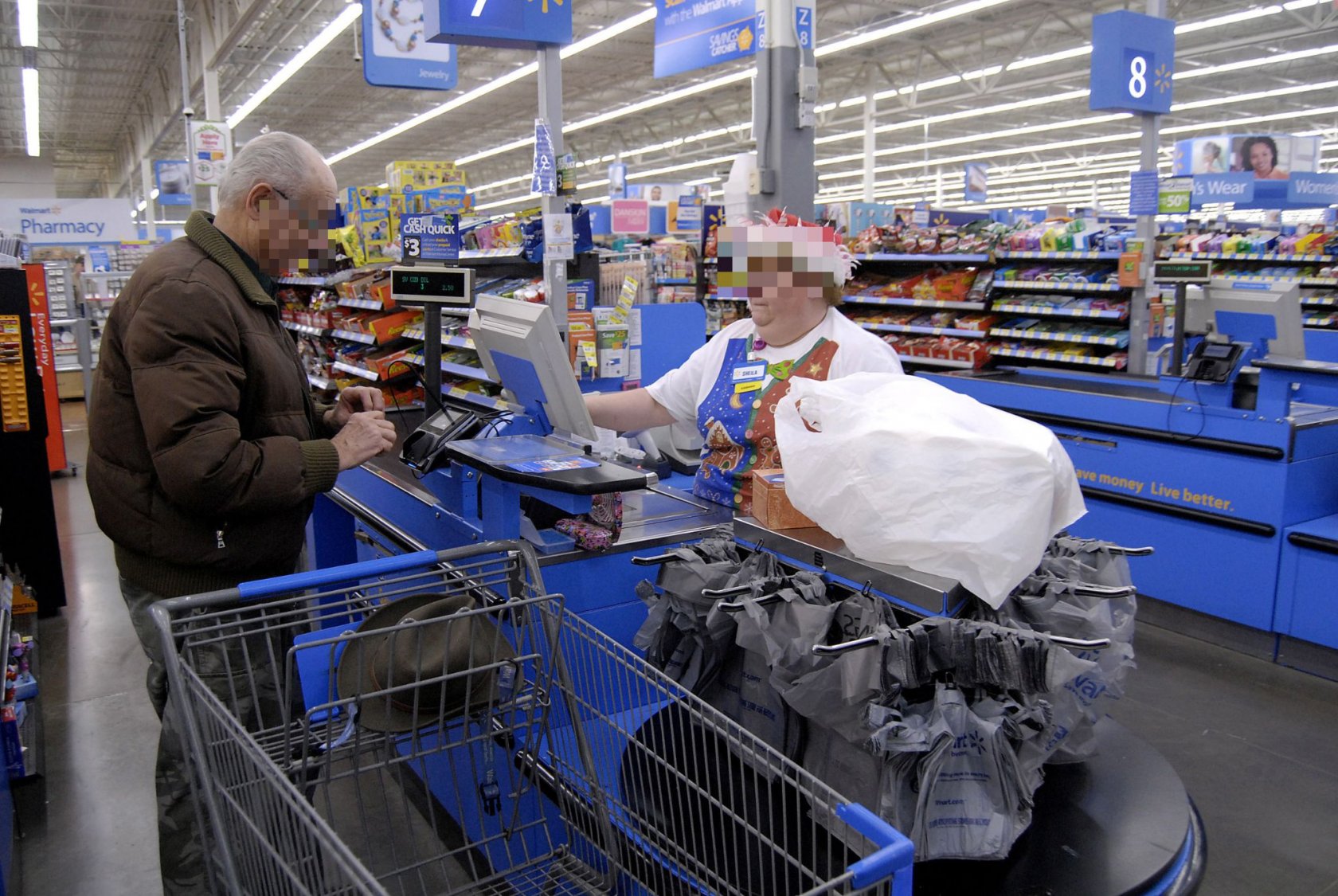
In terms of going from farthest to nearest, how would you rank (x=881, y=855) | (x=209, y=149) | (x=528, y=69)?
(x=528, y=69) < (x=209, y=149) < (x=881, y=855)

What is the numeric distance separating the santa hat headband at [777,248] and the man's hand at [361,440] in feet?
3.14

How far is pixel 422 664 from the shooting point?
161 cm

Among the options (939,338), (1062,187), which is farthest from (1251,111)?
(939,338)

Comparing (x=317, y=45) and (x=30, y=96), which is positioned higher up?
(x=30, y=96)

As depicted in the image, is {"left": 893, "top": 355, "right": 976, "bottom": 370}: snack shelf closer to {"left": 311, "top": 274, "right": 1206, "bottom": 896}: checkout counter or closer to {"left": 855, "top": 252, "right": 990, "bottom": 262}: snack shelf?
{"left": 855, "top": 252, "right": 990, "bottom": 262}: snack shelf

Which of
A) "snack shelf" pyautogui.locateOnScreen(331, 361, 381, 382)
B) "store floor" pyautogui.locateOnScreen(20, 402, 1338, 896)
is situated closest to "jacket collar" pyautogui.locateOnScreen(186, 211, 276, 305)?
"store floor" pyautogui.locateOnScreen(20, 402, 1338, 896)

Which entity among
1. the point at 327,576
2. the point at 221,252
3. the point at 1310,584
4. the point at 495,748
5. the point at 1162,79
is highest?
the point at 1162,79

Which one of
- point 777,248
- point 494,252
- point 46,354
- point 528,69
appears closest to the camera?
point 777,248

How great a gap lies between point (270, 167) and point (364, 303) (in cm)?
475

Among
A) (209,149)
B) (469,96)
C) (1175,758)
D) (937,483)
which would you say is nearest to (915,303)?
(1175,758)

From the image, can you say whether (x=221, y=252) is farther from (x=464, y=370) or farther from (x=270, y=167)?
(x=464, y=370)

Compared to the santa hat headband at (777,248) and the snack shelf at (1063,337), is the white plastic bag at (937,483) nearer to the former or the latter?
the santa hat headband at (777,248)

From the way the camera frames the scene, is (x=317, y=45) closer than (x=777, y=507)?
No

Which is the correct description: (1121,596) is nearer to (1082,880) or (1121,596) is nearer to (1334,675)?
(1082,880)
